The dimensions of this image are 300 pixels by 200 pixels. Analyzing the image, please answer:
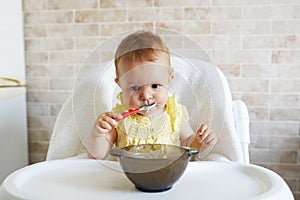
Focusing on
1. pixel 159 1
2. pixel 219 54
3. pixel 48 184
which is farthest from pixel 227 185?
pixel 159 1

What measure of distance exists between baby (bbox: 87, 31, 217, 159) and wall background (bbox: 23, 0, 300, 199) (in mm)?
800

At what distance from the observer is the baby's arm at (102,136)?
0.84m

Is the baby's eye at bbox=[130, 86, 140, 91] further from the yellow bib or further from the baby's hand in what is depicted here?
the baby's hand

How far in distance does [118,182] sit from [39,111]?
1.11 metres

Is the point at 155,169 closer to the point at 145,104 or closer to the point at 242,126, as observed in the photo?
the point at 145,104

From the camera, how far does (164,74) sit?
84 cm

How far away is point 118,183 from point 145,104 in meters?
0.17

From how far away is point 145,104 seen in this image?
2.68 feet

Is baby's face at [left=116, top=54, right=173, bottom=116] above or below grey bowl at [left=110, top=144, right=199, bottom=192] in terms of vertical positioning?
above

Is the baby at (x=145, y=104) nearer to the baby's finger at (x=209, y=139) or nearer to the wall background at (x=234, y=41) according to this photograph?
the baby's finger at (x=209, y=139)

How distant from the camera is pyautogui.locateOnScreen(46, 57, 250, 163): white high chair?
0.91 meters

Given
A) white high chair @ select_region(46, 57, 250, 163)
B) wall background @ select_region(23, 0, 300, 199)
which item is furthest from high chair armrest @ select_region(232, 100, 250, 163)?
wall background @ select_region(23, 0, 300, 199)

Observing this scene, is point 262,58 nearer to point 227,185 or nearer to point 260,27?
point 260,27

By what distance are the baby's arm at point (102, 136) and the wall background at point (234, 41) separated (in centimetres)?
86
